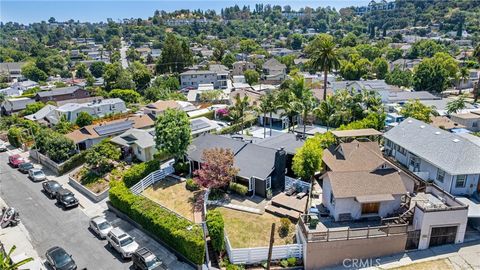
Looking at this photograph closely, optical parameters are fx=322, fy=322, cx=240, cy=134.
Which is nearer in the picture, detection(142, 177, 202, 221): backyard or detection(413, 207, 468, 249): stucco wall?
detection(413, 207, 468, 249): stucco wall

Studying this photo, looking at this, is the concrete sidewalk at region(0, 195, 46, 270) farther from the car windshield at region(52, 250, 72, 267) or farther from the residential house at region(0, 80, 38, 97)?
the residential house at region(0, 80, 38, 97)

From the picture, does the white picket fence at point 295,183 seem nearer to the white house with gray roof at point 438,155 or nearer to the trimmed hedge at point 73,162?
the white house with gray roof at point 438,155

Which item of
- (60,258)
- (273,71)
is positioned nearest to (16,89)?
(273,71)

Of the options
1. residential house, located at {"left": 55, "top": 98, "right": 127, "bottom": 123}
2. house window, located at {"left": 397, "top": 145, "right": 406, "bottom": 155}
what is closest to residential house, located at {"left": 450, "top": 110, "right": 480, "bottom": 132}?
house window, located at {"left": 397, "top": 145, "right": 406, "bottom": 155}

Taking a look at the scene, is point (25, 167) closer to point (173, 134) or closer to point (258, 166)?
point (173, 134)

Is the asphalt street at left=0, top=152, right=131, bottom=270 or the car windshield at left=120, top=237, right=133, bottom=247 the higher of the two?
the car windshield at left=120, top=237, right=133, bottom=247
